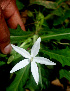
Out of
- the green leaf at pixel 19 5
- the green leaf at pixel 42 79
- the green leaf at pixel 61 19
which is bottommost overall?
the green leaf at pixel 42 79

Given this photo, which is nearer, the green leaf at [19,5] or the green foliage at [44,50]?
the green foliage at [44,50]

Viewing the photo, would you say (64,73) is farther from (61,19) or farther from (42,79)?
(61,19)

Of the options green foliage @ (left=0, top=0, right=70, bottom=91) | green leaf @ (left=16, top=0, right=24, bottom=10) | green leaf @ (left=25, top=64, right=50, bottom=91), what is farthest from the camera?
green leaf @ (left=16, top=0, right=24, bottom=10)

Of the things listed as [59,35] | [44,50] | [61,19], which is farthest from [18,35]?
[61,19]

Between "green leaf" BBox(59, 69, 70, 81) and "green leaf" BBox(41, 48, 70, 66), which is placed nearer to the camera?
"green leaf" BBox(41, 48, 70, 66)

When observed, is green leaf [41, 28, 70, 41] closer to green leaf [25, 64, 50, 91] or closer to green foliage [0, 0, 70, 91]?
green foliage [0, 0, 70, 91]

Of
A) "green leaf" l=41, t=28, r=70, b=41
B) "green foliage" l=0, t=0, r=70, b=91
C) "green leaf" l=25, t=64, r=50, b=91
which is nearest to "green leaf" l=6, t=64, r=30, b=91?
"green foliage" l=0, t=0, r=70, b=91

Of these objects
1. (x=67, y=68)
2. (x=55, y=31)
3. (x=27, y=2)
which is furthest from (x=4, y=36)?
(x=27, y=2)

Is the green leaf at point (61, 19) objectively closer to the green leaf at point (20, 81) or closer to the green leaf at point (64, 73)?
the green leaf at point (64, 73)

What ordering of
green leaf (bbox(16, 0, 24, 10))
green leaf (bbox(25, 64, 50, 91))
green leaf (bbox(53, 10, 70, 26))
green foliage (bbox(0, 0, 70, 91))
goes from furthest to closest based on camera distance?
green leaf (bbox(16, 0, 24, 10)), green leaf (bbox(53, 10, 70, 26)), green leaf (bbox(25, 64, 50, 91)), green foliage (bbox(0, 0, 70, 91))

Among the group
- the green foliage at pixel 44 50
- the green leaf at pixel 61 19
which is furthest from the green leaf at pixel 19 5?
the green leaf at pixel 61 19

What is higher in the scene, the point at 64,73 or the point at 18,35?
the point at 18,35
